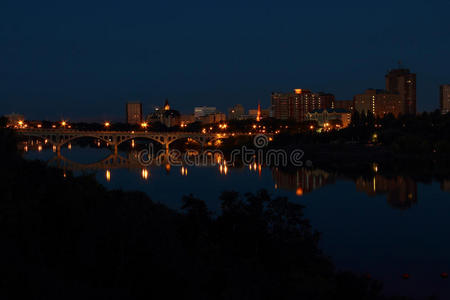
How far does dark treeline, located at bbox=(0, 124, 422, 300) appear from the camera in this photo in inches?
290

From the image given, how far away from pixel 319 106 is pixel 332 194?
4240 inches

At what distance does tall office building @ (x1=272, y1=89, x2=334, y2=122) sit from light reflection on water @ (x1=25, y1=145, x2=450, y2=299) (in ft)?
307

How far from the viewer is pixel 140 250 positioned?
8305mm

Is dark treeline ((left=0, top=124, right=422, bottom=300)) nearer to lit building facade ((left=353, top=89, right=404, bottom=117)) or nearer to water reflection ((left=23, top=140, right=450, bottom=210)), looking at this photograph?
water reflection ((left=23, top=140, right=450, bottom=210))

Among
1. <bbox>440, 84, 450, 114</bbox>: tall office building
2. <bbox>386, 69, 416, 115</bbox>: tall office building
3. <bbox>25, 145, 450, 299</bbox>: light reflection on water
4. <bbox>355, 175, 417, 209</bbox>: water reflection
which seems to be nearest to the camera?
<bbox>25, 145, 450, 299</bbox>: light reflection on water

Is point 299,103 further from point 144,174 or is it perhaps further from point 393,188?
point 393,188

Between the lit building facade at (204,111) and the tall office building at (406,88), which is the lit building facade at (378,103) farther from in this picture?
the lit building facade at (204,111)

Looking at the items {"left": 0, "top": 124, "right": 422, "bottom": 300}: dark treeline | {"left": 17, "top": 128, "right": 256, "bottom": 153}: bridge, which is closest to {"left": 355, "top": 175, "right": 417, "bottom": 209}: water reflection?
{"left": 0, "top": 124, "right": 422, "bottom": 300}: dark treeline

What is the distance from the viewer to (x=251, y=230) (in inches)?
411

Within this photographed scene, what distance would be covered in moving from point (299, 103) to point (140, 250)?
128108 millimetres

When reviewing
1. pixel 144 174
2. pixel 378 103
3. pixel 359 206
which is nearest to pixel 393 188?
pixel 359 206

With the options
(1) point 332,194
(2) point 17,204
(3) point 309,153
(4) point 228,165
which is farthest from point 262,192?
(3) point 309,153

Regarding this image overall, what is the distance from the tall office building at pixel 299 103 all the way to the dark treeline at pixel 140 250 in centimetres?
12079

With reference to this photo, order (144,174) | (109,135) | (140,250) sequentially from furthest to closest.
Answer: (109,135), (144,174), (140,250)
